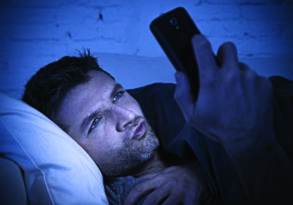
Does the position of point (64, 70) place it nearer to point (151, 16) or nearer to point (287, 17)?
point (151, 16)

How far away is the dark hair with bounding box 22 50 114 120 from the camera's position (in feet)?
3.25

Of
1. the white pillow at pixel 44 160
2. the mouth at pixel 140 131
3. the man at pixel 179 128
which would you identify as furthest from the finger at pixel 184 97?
the mouth at pixel 140 131

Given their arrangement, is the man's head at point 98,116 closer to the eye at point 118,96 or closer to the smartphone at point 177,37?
the eye at point 118,96

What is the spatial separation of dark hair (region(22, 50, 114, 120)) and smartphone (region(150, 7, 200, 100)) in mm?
463

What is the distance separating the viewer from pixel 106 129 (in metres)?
0.94

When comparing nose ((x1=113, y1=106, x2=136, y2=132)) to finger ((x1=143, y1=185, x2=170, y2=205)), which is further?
nose ((x1=113, y1=106, x2=136, y2=132))

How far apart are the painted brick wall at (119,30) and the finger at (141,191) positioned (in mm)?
567

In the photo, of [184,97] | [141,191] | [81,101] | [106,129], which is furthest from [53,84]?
[184,97]

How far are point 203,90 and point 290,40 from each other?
1.14 metres

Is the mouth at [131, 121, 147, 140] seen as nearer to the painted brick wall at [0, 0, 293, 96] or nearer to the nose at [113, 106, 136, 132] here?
→ the nose at [113, 106, 136, 132]

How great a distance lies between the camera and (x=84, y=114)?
95 centimetres

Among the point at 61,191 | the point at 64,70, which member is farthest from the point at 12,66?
the point at 61,191

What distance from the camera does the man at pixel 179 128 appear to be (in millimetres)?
455

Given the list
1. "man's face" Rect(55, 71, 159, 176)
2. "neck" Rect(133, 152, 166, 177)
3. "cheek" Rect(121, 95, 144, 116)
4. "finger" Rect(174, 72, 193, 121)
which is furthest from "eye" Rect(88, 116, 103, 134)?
"finger" Rect(174, 72, 193, 121)
